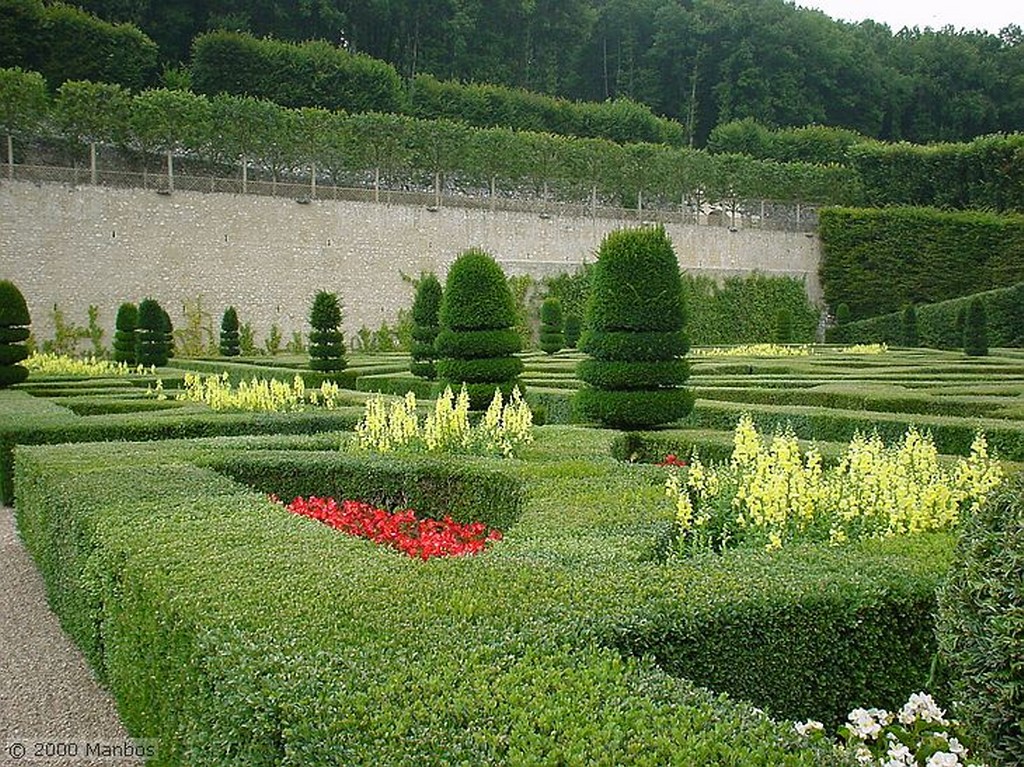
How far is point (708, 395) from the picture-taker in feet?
39.0

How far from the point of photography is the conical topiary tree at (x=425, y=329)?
15.2 m

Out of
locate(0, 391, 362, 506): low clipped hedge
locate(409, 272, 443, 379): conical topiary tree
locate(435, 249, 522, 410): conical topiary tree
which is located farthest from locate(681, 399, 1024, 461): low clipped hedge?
locate(409, 272, 443, 379): conical topiary tree

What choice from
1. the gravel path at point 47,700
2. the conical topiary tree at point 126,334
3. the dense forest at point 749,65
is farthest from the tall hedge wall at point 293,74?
the gravel path at point 47,700

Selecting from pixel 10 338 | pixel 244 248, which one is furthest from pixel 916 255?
pixel 10 338

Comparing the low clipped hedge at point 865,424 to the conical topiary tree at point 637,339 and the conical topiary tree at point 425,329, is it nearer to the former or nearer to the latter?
the conical topiary tree at point 637,339

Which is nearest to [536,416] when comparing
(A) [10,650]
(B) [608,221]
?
(A) [10,650]

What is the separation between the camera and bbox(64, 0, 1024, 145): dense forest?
51.9 meters

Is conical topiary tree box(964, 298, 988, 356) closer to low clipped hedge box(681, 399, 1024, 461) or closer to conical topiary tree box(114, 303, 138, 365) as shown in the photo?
low clipped hedge box(681, 399, 1024, 461)

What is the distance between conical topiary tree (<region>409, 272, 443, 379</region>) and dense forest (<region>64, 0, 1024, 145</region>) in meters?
35.6

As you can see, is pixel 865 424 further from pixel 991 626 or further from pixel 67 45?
pixel 67 45

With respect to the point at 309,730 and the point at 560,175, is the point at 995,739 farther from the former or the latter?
the point at 560,175

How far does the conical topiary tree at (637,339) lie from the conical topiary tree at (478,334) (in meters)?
1.65

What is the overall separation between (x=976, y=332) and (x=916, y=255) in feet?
54.7

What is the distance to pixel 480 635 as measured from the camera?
2.86 meters
